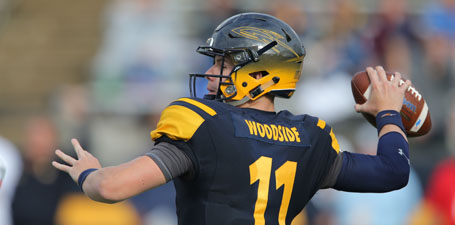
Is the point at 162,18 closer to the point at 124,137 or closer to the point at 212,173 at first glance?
the point at 124,137

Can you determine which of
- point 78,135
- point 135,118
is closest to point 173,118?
point 78,135

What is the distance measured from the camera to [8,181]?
8188 mm

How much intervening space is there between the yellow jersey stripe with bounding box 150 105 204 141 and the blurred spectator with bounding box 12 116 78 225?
491 cm

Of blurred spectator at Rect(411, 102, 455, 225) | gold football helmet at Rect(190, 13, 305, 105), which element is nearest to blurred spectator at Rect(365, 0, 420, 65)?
blurred spectator at Rect(411, 102, 455, 225)

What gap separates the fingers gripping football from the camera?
3.89 metres

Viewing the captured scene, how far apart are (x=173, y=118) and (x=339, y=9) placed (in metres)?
7.25

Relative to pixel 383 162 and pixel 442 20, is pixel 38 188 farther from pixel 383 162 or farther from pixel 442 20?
pixel 442 20

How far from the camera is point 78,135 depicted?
9273mm

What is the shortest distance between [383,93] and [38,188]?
5030 millimetres

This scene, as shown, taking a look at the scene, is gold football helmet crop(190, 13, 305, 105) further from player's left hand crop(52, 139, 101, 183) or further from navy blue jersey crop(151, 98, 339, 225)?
player's left hand crop(52, 139, 101, 183)

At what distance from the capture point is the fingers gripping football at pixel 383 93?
12.8ft

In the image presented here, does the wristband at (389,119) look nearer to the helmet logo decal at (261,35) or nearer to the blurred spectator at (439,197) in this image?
the helmet logo decal at (261,35)

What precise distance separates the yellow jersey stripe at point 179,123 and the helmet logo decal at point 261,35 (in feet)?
A: 1.64

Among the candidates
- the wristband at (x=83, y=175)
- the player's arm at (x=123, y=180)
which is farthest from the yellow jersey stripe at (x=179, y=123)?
the wristband at (x=83, y=175)
